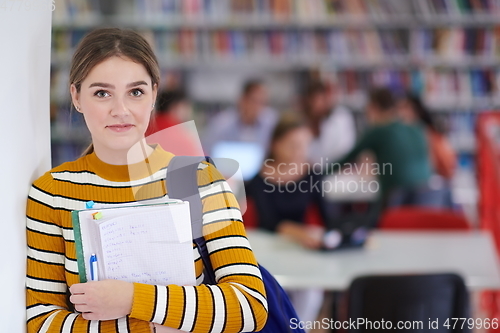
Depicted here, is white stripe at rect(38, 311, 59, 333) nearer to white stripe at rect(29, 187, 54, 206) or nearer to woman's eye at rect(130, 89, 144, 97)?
white stripe at rect(29, 187, 54, 206)

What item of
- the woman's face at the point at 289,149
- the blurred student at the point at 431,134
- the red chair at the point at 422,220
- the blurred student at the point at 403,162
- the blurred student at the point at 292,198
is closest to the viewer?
the blurred student at the point at 292,198

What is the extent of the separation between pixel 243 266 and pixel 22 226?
0.32 m

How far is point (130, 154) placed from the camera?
746mm

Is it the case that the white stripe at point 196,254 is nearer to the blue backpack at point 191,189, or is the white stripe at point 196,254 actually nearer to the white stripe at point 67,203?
the blue backpack at point 191,189

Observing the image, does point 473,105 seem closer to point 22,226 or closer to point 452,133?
point 452,133

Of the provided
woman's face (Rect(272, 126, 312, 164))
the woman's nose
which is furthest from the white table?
the woman's nose

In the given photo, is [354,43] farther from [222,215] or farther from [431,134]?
[222,215]

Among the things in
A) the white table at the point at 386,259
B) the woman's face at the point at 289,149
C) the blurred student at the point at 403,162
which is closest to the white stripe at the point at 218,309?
the woman's face at the point at 289,149

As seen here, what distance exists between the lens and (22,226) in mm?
756

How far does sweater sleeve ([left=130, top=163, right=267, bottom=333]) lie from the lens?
0.72 m

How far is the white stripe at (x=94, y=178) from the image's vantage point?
745mm

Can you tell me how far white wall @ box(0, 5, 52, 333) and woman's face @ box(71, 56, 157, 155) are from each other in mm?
78

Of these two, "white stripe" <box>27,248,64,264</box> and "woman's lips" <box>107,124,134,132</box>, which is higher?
"woman's lips" <box>107,124,134,132</box>

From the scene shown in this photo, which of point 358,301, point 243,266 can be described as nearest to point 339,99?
point 358,301
